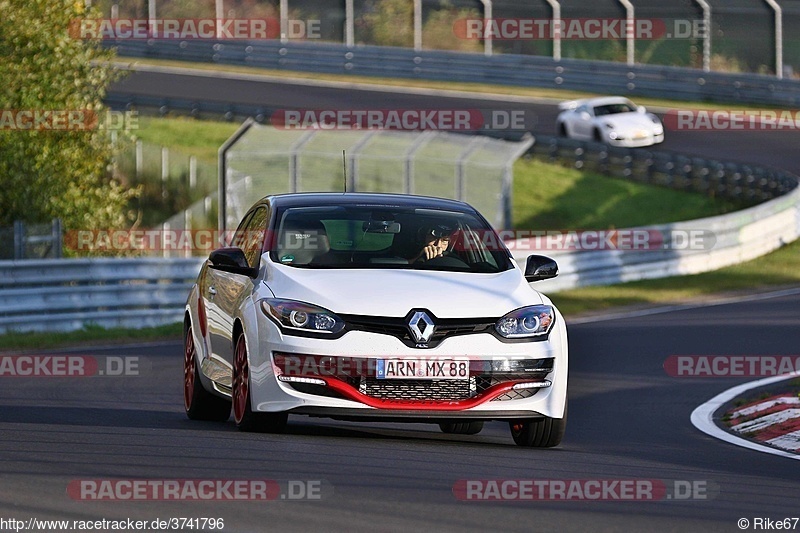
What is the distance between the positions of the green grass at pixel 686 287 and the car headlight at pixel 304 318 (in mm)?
12570

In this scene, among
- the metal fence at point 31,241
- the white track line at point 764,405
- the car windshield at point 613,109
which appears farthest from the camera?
the car windshield at point 613,109

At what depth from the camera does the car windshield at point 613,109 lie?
133 feet

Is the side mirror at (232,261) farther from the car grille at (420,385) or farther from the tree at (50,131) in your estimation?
the tree at (50,131)

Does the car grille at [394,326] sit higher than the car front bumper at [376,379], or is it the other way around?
the car grille at [394,326]

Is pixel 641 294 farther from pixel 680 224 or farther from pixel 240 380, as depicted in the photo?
pixel 240 380

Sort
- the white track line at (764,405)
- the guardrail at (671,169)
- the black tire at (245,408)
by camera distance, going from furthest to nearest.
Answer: the guardrail at (671,169) < the white track line at (764,405) < the black tire at (245,408)

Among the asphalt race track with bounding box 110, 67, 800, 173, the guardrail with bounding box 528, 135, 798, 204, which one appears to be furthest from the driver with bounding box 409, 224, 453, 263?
the asphalt race track with bounding box 110, 67, 800, 173

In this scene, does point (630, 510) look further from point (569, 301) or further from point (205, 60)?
point (205, 60)

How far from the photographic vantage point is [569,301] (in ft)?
75.9

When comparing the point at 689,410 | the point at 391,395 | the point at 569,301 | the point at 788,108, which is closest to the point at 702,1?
the point at 788,108

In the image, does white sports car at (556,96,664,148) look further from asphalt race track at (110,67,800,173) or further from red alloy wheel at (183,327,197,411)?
red alloy wheel at (183,327,197,411)

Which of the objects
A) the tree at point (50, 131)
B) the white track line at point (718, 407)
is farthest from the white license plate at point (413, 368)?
the tree at point (50, 131)

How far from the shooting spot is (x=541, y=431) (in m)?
9.92

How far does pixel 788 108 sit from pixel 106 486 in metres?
39.0
